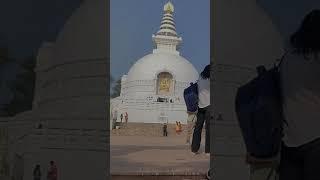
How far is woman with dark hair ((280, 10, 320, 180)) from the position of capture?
1.65 meters

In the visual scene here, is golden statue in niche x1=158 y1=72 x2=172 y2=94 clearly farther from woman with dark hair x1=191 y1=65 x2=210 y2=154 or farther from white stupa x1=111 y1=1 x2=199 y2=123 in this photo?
woman with dark hair x1=191 y1=65 x2=210 y2=154

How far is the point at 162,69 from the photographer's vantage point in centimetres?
2628

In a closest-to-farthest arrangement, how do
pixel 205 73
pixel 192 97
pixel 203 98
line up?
pixel 205 73 < pixel 203 98 < pixel 192 97

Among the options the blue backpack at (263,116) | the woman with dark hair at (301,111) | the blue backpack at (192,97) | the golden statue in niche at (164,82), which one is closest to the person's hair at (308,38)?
the woman with dark hair at (301,111)

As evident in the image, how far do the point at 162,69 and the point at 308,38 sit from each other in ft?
80.7

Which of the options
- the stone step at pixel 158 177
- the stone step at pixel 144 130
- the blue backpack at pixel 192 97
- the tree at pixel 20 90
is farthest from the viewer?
the stone step at pixel 144 130

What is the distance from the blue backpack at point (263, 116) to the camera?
1.64m

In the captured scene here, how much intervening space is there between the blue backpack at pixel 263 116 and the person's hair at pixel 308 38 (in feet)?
0.40

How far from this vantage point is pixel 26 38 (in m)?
2.46

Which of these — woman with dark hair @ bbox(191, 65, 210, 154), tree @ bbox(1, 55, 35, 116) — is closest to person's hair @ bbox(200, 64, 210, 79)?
woman with dark hair @ bbox(191, 65, 210, 154)

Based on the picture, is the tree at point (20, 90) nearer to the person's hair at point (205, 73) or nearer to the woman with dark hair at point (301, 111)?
the person's hair at point (205, 73)

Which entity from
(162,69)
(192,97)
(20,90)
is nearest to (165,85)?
(162,69)

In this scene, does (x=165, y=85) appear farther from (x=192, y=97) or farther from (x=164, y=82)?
(x=192, y=97)

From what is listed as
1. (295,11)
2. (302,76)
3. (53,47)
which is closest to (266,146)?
(302,76)
